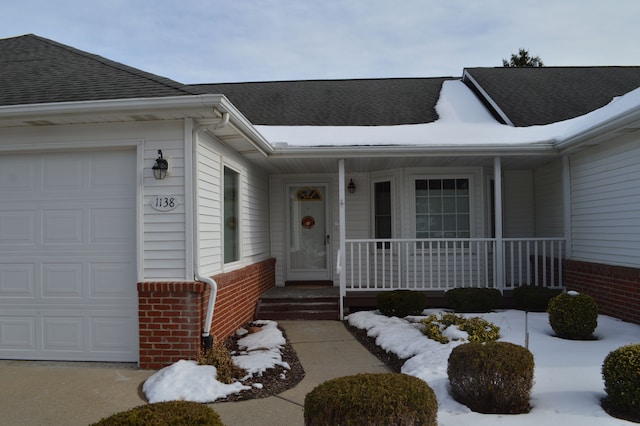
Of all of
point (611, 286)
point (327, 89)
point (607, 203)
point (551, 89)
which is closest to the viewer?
point (611, 286)

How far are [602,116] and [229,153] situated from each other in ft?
18.2

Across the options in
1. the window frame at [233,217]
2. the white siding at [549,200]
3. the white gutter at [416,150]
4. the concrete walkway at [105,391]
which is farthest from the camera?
the white siding at [549,200]

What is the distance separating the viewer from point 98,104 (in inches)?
189

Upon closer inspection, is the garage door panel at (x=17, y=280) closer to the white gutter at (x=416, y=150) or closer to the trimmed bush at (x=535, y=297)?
the white gutter at (x=416, y=150)

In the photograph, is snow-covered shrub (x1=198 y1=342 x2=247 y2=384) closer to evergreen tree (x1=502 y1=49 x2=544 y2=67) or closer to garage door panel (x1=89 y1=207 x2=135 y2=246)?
garage door panel (x1=89 y1=207 x2=135 y2=246)

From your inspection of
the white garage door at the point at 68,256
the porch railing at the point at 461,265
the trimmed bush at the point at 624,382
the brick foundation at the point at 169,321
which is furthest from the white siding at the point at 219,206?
the trimmed bush at the point at 624,382

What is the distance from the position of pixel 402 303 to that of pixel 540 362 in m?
2.75

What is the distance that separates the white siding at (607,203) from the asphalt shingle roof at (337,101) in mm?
3230

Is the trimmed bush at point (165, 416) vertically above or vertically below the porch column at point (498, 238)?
below

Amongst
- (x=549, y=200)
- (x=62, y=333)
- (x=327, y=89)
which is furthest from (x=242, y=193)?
(x=549, y=200)

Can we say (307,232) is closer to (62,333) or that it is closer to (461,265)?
(461,265)

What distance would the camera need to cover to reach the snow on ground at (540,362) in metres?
3.53

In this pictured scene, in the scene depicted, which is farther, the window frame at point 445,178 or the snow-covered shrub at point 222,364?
the window frame at point 445,178

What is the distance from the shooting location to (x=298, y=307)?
793cm
